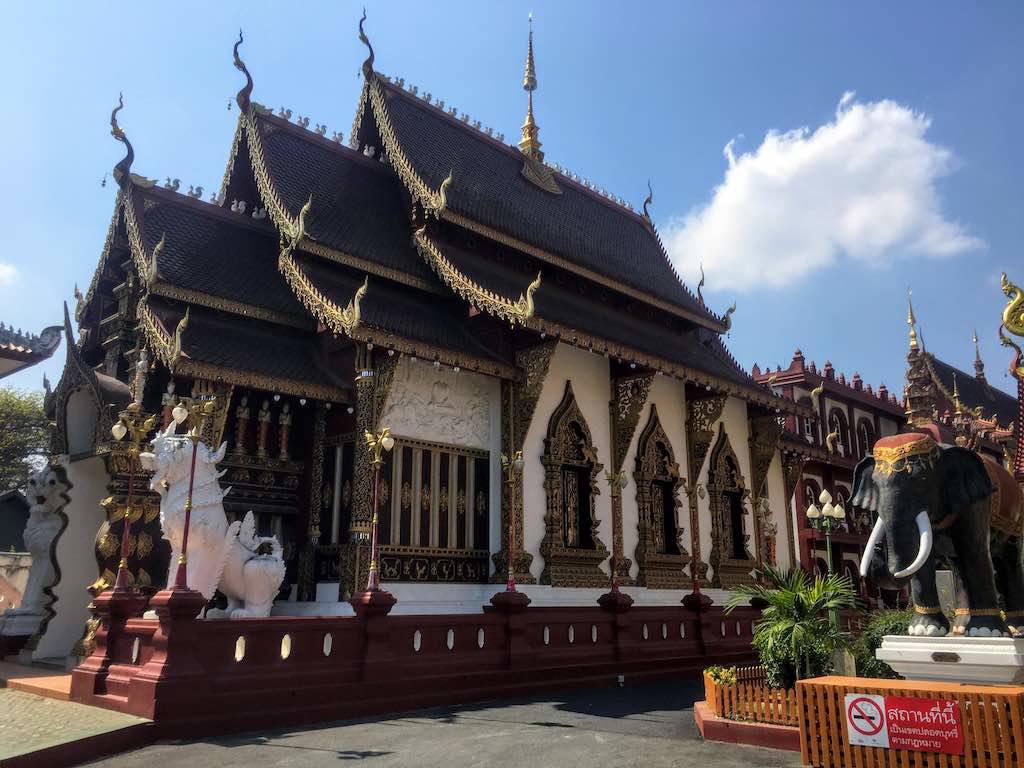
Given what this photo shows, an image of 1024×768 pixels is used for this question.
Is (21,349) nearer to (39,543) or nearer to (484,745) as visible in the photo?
(39,543)

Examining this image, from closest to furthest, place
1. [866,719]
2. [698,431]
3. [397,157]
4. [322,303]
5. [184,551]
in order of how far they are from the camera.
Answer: [866,719]
[184,551]
[322,303]
[397,157]
[698,431]

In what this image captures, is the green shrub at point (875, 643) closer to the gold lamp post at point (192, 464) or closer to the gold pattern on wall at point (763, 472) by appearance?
the gold lamp post at point (192, 464)

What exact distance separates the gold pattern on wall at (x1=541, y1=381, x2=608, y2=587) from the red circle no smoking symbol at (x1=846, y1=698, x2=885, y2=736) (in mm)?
7040

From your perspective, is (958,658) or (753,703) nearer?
(958,658)

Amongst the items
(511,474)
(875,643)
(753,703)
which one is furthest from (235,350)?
(875,643)

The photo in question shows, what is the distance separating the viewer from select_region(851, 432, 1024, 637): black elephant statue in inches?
211

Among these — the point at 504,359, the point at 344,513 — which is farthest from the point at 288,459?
the point at 504,359

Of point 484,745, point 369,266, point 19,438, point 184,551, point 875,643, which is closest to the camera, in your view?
point 484,745

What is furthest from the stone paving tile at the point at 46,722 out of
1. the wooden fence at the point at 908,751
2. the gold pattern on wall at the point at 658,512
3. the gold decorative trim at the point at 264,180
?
the gold pattern on wall at the point at 658,512

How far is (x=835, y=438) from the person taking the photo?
73.6ft

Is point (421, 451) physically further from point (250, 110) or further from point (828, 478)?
point (828, 478)

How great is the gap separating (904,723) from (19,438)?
1368 inches

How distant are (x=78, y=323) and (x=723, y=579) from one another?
39.4ft

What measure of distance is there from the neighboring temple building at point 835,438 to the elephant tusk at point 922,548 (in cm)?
1667
